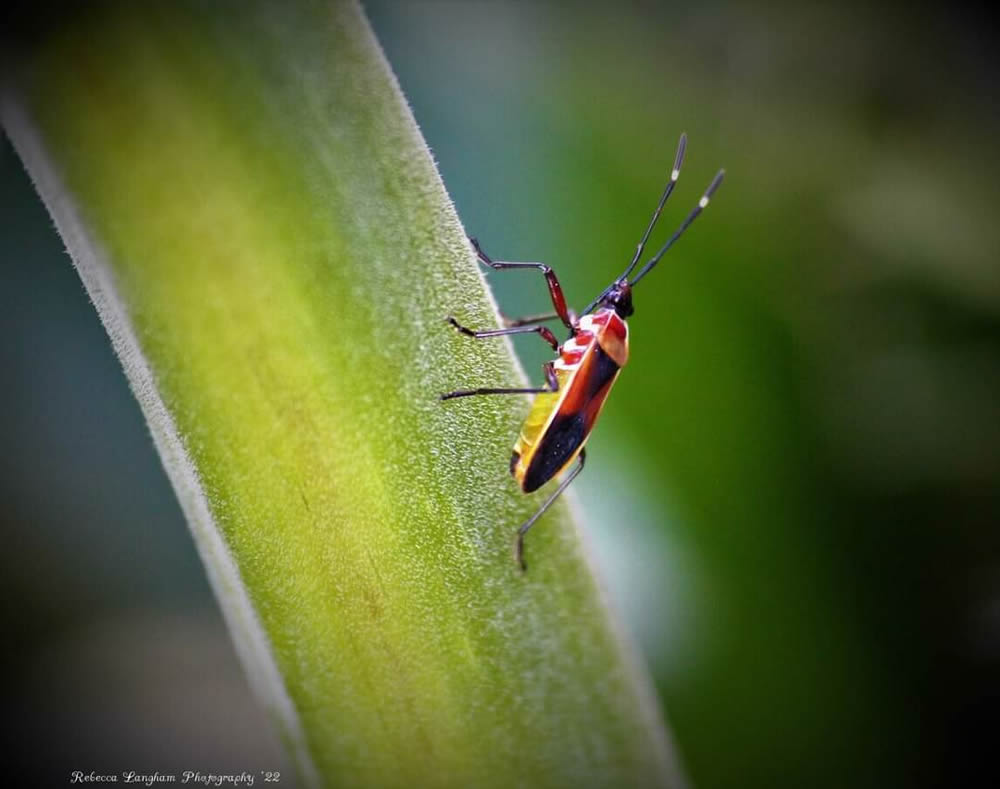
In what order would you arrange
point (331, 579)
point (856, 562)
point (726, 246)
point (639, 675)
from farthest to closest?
point (726, 246) < point (856, 562) < point (639, 675) < point (331, 579)

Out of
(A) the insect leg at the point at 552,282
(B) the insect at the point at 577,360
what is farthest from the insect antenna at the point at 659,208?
(A) the insect leg at the point at 552,282

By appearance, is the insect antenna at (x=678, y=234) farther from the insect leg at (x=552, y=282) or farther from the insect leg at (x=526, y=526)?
the insect leg at (x=526, y=526)

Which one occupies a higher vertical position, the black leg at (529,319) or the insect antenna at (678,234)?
the insect antenna at (678,234)

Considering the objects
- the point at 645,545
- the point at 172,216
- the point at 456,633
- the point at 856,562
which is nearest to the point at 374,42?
the point at 172,216

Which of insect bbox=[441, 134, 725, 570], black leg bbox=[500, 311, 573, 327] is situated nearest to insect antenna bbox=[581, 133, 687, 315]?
insect bbox=[441, 134, 725, 570]

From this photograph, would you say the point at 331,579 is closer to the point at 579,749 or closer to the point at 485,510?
the point at 485,510

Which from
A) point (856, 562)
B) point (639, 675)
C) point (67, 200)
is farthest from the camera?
point (856, 562)

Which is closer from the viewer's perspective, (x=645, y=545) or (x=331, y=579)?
(x=331, y=579)
